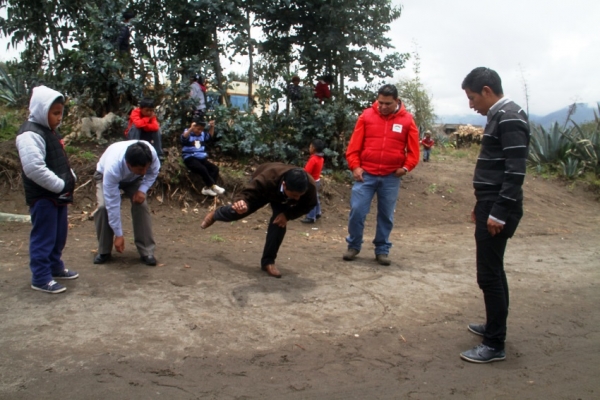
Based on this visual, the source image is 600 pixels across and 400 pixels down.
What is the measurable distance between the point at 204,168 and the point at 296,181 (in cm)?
359

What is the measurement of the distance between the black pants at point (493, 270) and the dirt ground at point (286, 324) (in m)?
0.26

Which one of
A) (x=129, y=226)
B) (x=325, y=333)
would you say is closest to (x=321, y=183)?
(x=129, y=226)

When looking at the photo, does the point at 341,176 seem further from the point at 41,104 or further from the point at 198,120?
the point at 41,104

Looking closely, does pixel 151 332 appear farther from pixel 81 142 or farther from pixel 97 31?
pixel 97 31

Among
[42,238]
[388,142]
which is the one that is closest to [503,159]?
[388,142]

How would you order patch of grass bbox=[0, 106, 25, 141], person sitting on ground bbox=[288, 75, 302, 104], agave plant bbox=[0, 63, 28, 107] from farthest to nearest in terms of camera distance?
agave plant bbox=[0, 63, 28, 107] → person sitting on ground bbox=[288, 75, 302, 104] → patch of grass bbox=[0, 106, 25, 141]

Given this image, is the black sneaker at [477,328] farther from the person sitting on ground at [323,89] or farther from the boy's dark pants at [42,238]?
the person sitting on ground at [323,89]

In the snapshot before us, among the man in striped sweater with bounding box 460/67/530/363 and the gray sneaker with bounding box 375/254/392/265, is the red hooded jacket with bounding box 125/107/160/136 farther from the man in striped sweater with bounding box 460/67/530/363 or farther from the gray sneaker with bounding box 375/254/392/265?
the man in striped sweater with bounding box 460/67/530/363

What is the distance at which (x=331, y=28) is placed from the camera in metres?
9.54

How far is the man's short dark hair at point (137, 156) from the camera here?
4.76m

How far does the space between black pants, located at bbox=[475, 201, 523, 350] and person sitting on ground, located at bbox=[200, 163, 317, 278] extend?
174 centimetres

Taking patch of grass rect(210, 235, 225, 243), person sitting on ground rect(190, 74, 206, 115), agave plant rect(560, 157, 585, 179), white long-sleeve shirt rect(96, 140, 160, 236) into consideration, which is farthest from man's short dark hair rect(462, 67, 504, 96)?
agave plant rect(560, 157, 585, 179)

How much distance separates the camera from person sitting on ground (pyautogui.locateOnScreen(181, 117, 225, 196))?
26.4 ft

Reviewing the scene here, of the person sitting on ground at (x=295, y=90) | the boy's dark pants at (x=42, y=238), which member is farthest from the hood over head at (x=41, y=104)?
the person sitting on ground at (x=295, y=90)
